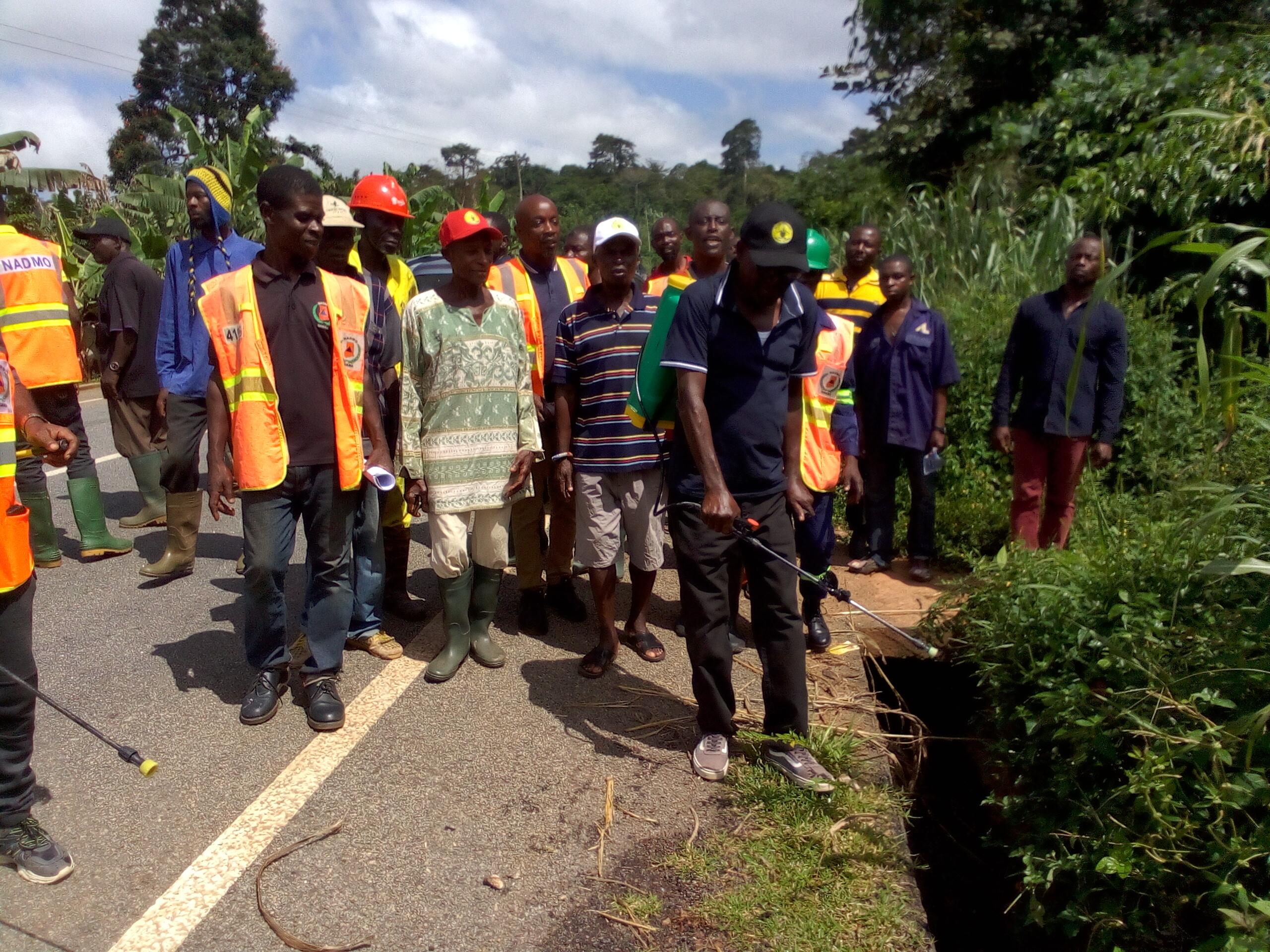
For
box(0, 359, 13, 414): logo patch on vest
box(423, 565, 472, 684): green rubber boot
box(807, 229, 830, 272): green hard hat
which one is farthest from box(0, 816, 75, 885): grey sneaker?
box(807, 229, 830, 272): green hard hat

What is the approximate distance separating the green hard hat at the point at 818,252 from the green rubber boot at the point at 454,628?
84.8 inches

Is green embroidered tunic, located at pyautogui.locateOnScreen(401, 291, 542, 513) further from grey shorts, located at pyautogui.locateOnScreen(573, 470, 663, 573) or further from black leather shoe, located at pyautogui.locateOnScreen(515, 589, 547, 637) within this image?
black leather shoe, located at pyautogui.locateOnScreen(515, 589, 547, 637)

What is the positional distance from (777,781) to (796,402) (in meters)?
1.40

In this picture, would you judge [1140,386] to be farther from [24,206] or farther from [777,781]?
[24,206]

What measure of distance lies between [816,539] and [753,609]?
1.13 metres

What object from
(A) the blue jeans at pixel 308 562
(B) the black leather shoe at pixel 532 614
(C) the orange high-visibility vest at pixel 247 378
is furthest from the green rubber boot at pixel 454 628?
(C) the orange high-visibility vest at pixel 247 378

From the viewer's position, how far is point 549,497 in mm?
5141

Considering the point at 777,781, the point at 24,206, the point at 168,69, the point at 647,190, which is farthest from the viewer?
the point at 647,190

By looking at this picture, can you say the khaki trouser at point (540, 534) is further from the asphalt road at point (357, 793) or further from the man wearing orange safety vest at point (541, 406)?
the asphalt road at point (357, 793)

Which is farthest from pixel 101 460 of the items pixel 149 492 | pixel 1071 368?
pixel 1071 368

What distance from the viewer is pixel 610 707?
13.3ft

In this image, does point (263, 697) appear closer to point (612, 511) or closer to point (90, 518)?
point (612, 511)

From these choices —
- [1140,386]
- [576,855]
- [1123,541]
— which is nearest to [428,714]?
[576,855]

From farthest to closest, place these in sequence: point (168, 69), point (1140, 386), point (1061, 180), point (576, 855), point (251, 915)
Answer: point (168, 69), point (1061, 180), point (1140, 386), point (576, 855), point (251, 915)
